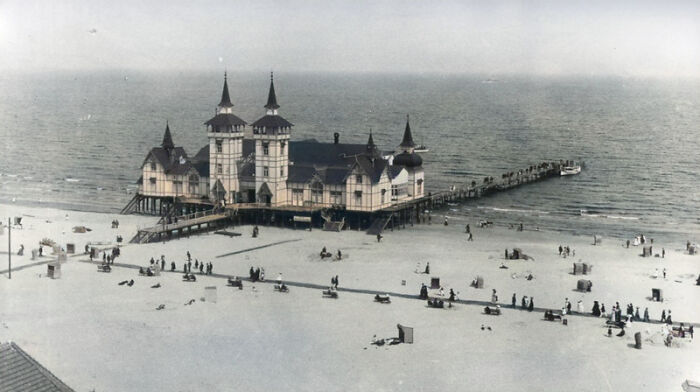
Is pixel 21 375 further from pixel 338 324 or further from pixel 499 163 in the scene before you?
pixel 499 163

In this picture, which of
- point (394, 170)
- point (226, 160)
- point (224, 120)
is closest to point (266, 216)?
point (226, 160)

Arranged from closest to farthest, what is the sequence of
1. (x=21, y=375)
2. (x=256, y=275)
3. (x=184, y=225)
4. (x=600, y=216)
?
(x=21, y=375), (x=256, y=275), (x=184, y=225), (x=600, y=216)

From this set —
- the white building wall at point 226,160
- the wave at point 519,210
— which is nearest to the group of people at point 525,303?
the white building wall at point 226,160

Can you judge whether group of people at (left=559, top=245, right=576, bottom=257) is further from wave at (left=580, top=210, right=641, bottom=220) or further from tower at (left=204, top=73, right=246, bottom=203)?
tower at (left=204, top=73, right=246, bottom=203)

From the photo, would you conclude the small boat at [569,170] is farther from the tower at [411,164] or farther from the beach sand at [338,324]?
the beach sand at [338,324]

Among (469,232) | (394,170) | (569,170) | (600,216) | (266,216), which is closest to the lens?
(469,232)

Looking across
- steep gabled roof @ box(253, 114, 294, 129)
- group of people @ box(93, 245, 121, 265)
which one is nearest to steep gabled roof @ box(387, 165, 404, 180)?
steep gabled roof @ box(253, 114, 294, 129)

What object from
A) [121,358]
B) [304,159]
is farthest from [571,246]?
[121,358]

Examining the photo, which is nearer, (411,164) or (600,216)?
(411,164)
